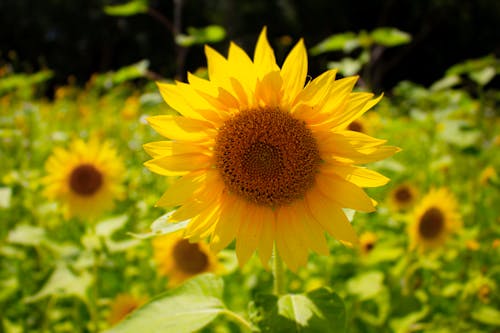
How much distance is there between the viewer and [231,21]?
48.8 feet

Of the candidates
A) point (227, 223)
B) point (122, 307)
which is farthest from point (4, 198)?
point (227, 223)

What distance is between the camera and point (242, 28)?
17.3m

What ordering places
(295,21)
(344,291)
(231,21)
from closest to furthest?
(344,291), (231,21), (295,21)

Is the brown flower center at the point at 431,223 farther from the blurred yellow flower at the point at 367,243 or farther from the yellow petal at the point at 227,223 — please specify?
the yellow petal at the point at 227,223

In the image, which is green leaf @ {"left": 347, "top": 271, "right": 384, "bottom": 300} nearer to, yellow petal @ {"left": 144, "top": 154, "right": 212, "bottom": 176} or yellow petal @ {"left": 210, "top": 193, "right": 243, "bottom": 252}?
yellow petal @ {"left": 210, "top": 193, "right": 243, "bottom": 252}

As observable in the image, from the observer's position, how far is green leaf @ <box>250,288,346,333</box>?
1.13m

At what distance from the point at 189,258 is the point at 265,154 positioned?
54.9 inches

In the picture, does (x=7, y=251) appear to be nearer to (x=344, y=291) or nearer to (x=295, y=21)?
(x=344, y=291)

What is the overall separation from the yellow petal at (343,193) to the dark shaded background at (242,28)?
46.2 feet

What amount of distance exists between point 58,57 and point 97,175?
17849 mm

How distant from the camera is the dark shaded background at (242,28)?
16.7 metres

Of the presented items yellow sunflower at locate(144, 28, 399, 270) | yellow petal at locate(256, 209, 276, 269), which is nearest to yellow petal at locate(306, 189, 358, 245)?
yellow sunflower at locate(144, 28, 399, 270)

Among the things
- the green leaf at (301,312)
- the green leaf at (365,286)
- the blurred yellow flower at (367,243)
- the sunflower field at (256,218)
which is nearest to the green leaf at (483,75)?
the sunflower field at (256,218)

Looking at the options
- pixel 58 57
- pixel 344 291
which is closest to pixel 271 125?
pixel 344 291
